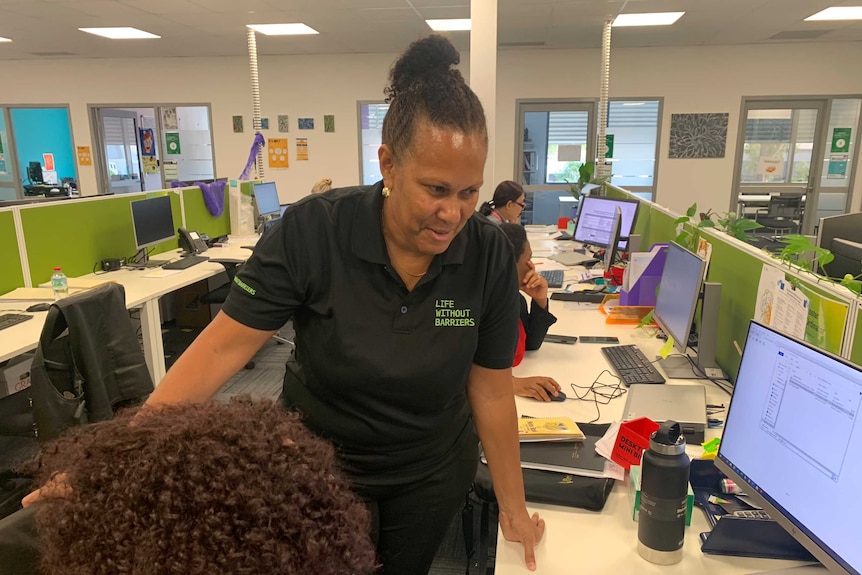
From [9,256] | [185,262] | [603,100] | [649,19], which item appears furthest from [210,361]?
[649,19]

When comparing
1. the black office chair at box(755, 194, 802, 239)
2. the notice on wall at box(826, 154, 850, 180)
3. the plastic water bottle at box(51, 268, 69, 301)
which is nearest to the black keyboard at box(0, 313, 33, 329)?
the plastic water bottle at box(51, 268, 69, 301)

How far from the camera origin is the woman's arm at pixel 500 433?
1.18 meters

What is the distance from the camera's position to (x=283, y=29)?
599cm

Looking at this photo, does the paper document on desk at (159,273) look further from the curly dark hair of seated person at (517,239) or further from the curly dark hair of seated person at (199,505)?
the curly dark hair of seated person at (199,505)

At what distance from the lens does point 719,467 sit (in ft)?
3.74

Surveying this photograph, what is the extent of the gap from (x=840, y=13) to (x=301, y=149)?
589 centimetres

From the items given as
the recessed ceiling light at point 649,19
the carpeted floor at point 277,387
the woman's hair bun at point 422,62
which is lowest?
the carpeted floor at point 277,387

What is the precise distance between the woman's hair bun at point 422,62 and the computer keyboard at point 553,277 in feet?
7.63

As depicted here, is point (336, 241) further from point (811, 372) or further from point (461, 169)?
point (811, 372)

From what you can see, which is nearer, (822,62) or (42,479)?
(42,479)

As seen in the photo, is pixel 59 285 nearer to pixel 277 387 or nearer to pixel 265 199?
pixel 277 387

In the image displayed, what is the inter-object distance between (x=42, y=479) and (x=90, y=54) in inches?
334

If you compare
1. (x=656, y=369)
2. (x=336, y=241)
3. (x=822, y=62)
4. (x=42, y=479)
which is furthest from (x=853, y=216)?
(x=822, y=62)

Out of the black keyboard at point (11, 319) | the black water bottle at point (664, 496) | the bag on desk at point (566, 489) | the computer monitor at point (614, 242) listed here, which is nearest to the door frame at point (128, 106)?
the black keyboard at point (11, 319)
